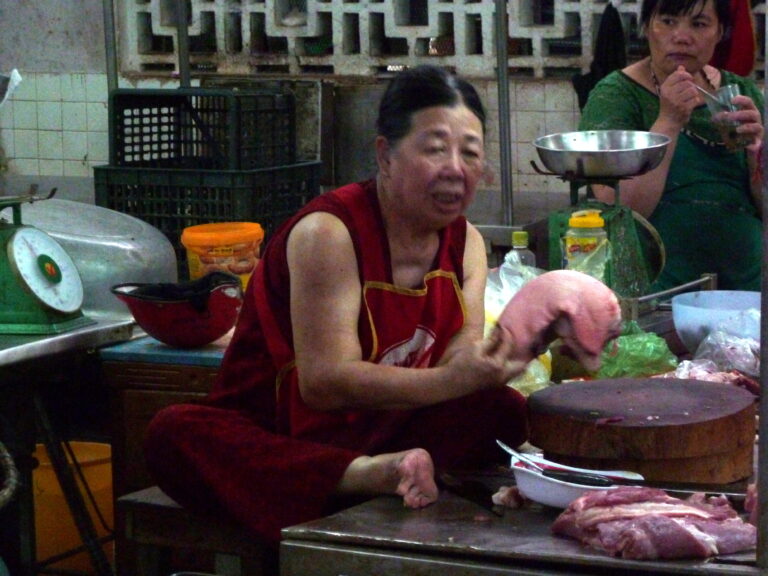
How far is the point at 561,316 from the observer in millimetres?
2199

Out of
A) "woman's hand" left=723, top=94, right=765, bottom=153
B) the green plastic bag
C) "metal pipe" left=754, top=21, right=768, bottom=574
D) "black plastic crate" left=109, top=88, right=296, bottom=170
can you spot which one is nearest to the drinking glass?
"woman's hand" left=723, top=94, right=765, bottom=153

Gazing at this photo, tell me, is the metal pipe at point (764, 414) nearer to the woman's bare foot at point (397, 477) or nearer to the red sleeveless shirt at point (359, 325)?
the woman's bare foot at point (397, 477)

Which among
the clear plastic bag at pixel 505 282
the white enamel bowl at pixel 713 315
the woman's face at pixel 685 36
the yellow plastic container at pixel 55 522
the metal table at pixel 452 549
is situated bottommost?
the yellow plastic container at pixel 55 522

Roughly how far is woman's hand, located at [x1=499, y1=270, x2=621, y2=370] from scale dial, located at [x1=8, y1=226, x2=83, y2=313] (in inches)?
57.3

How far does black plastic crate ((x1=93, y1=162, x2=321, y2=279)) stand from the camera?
3.87 metres

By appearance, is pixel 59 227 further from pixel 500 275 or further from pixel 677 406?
pixel 677 406

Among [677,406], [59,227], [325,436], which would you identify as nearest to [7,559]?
[59,227]

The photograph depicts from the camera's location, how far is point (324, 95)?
19.0 ft

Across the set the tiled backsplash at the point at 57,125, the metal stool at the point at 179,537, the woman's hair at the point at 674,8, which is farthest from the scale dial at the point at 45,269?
the tiled backsplash at the point at 57,125

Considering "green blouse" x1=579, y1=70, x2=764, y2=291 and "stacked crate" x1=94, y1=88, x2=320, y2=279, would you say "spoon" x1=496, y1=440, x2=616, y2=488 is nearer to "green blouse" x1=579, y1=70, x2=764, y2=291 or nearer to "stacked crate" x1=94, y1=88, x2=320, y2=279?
"green blouse" x1=579, y1=70, x2=764, y2=291

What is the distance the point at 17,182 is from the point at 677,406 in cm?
510

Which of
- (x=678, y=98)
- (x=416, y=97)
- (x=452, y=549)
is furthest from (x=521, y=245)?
(x=452, y=549)

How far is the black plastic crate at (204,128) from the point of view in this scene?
4.01m

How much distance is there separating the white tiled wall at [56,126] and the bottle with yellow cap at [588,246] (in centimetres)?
379
